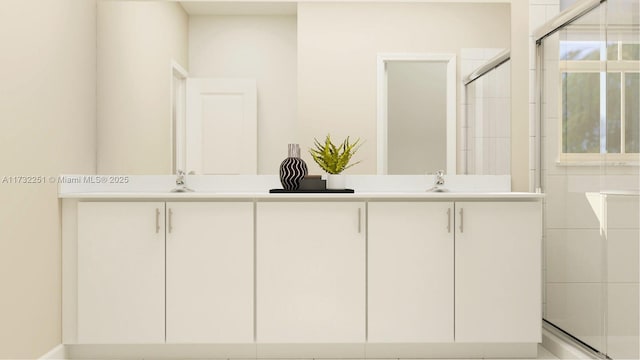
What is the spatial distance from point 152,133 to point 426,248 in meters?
1.75

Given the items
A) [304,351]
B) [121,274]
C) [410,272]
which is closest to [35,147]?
[121,274]

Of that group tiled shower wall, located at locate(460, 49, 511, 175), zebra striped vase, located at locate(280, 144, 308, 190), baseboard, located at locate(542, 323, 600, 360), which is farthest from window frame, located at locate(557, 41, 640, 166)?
zebra striped vase, located at locate(280, 144, 308, 190)

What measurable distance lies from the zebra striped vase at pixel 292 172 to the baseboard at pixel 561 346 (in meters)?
1.63

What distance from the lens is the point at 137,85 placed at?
118 inches

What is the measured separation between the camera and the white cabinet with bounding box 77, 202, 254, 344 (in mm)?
2545

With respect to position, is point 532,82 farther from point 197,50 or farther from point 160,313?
point 160,313

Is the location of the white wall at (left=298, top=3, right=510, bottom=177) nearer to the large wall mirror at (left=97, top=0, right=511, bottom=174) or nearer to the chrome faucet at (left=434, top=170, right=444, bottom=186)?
the large wall mirror at (left=97, top=0, right=511, bottom=174)

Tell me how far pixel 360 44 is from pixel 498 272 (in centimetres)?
154

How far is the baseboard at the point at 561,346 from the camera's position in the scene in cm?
239

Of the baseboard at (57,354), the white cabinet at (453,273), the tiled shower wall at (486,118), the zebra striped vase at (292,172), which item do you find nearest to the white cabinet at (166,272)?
the baseboard at (57,354)

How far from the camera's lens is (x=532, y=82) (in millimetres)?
2840

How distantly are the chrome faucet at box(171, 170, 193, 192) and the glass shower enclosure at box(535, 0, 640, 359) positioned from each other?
6.81 ft


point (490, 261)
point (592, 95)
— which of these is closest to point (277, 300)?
point (490, 261)

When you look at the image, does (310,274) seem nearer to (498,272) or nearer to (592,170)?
(498,272)
